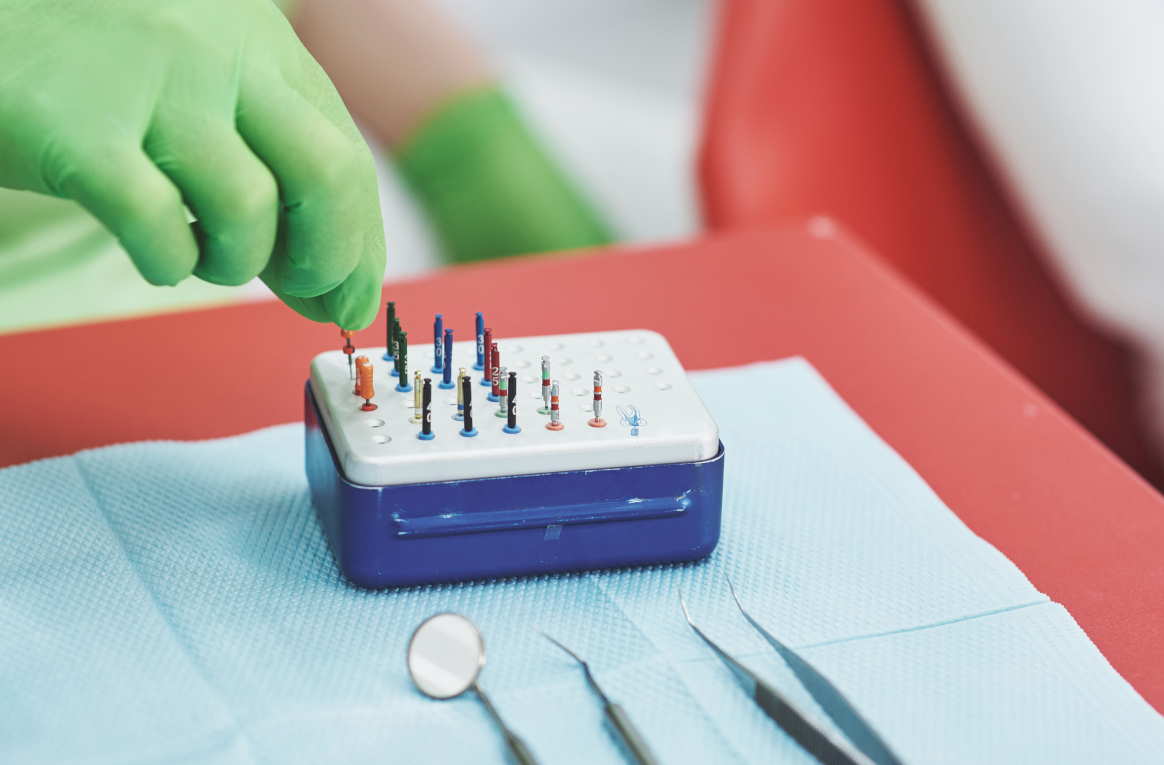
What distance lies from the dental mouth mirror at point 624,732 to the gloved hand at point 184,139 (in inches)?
9.0

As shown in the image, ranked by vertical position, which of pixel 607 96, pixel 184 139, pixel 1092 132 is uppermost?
pixel 184 139

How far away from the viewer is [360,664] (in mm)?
452

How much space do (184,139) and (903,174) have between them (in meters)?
1.06

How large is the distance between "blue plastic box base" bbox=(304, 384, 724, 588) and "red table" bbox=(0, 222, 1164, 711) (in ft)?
0.60

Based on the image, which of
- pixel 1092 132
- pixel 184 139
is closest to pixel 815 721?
pixel 184 139

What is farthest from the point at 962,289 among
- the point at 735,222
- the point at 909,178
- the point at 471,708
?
the point at 471,708

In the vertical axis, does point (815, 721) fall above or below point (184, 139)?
below

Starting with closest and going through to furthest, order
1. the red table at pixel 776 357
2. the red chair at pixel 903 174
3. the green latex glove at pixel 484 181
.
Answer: the red table at pixel 776 357
the red chair at pixel 903 174
the green latex glove at pixel 484 181

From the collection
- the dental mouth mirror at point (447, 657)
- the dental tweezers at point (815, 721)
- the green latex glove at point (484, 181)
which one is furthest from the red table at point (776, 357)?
the green latex glove at point (484, 181)

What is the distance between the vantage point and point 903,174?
1315 mm

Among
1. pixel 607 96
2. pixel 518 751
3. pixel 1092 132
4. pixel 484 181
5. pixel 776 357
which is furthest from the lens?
pixel 607 96

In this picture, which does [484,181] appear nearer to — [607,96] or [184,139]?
[607,96]

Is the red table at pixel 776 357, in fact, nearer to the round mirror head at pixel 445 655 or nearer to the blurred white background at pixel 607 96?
the round mirror head at pixel 445 655

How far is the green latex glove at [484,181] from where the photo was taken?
143cm
